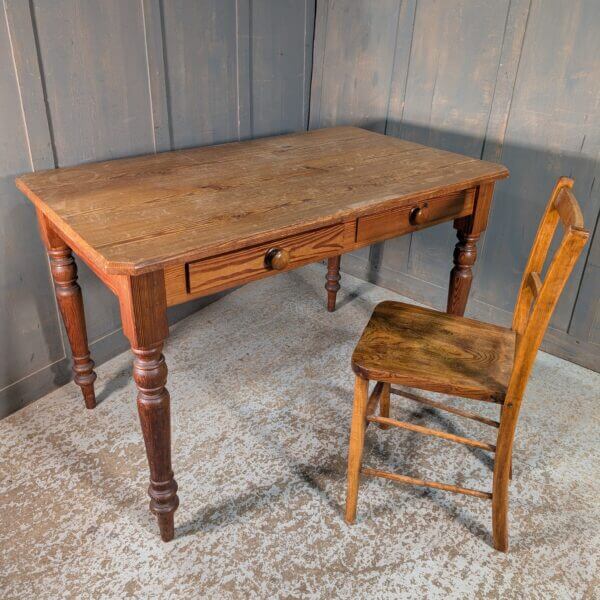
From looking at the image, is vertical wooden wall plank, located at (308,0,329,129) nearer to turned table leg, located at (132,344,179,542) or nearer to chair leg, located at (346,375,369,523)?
chair leg, located at (346,375,369,523)

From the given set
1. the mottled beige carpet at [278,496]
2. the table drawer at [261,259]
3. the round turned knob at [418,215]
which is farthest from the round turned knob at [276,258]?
the mottled beige carpet at [278,496]

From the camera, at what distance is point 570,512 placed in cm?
180

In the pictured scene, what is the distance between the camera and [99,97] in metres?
2.02

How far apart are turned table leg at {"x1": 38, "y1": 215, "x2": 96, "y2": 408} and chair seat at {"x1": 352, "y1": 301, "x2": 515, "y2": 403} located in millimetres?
944

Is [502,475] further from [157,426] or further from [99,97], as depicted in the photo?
[99,97]

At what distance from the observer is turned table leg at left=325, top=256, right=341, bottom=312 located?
2.75 metres

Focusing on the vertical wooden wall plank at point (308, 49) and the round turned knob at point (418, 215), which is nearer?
the round turned knob at point (418, 215)

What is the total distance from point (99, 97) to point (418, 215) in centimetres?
113

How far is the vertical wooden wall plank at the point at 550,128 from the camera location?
2.15m

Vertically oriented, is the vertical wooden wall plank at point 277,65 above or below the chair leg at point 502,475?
above

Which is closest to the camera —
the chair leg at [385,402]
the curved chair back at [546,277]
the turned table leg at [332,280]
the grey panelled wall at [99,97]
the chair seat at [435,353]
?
the curved chair back at [546,277]

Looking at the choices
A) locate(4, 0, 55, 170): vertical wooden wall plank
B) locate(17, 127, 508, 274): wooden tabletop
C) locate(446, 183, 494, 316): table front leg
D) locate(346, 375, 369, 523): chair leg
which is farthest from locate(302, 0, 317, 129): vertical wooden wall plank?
locate(346, 375, 369, 523): chair leg

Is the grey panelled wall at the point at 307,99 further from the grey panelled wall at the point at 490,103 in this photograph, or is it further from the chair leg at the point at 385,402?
the chair leg at the point at 385,402

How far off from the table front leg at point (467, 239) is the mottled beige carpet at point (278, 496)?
18.2 inches
